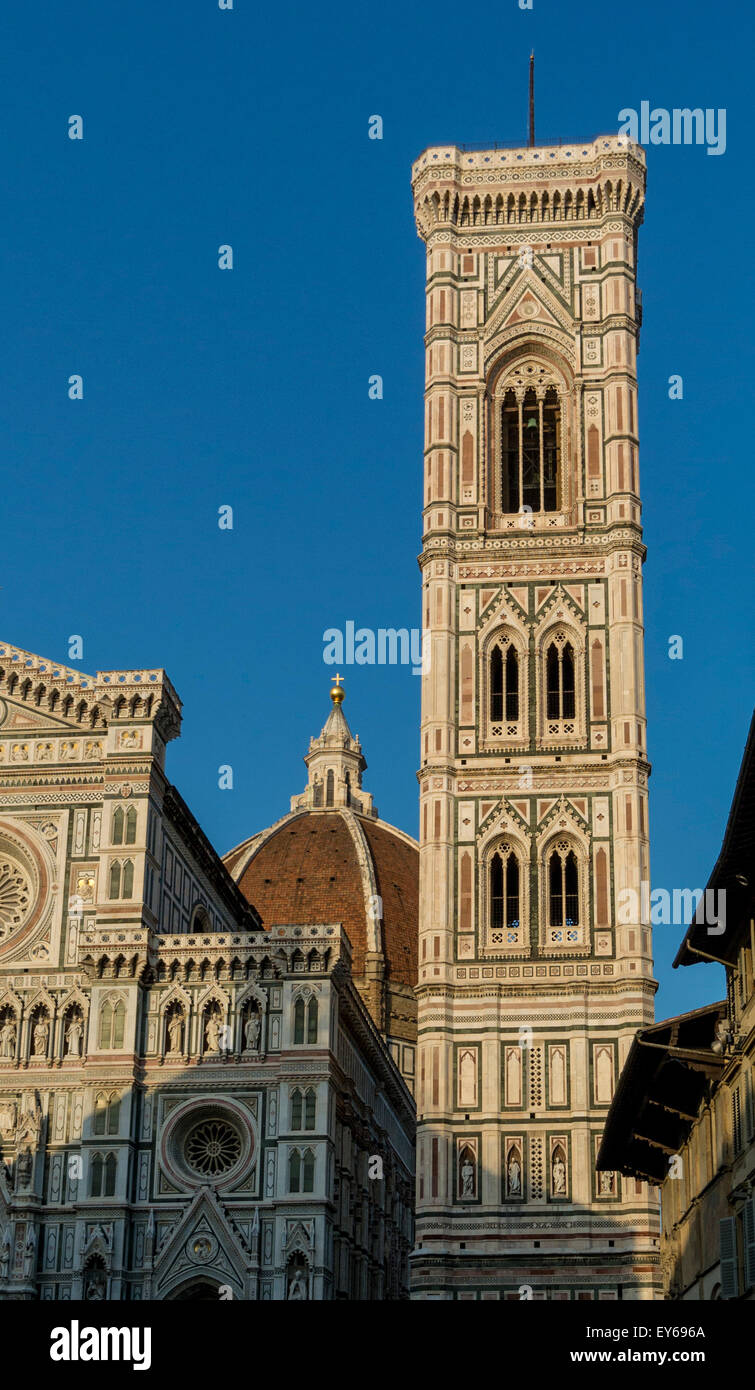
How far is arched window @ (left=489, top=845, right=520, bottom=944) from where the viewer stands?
52.0 m

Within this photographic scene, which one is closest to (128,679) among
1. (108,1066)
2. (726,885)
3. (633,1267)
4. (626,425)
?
(108,1066)

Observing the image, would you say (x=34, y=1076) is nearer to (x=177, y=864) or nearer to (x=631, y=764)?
(x=177, y=864)

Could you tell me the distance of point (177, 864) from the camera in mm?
55781

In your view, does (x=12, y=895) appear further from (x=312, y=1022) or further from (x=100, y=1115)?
(x=312, y=1022)

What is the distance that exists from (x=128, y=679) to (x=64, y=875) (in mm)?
5127

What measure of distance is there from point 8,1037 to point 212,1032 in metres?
4.94

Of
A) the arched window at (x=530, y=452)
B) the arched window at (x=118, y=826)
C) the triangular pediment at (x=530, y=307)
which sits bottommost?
the arched window at (x=118, y=826)

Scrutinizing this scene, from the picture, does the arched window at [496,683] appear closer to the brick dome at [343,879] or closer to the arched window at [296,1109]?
the arched window at [296,1109]

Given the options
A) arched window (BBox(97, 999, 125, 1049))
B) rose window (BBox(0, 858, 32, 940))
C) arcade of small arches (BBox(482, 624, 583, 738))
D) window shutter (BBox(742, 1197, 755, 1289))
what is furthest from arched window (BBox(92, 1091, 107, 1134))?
window shutter (BBox(742, 1197, 755, 1289))

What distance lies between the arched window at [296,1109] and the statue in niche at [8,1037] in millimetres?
6920

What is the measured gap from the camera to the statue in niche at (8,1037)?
51.1 metres

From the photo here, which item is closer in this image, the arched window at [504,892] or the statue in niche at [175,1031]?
the statue in niche at [175,1031]

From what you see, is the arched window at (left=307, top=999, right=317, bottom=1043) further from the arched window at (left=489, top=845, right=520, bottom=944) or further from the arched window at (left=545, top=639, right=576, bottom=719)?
the arched window at (left=545, top=639, right=576, bottom=719)

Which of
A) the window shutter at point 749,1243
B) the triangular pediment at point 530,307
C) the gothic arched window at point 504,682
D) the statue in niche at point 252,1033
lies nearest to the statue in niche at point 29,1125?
the statue in niche at point 252,1033
